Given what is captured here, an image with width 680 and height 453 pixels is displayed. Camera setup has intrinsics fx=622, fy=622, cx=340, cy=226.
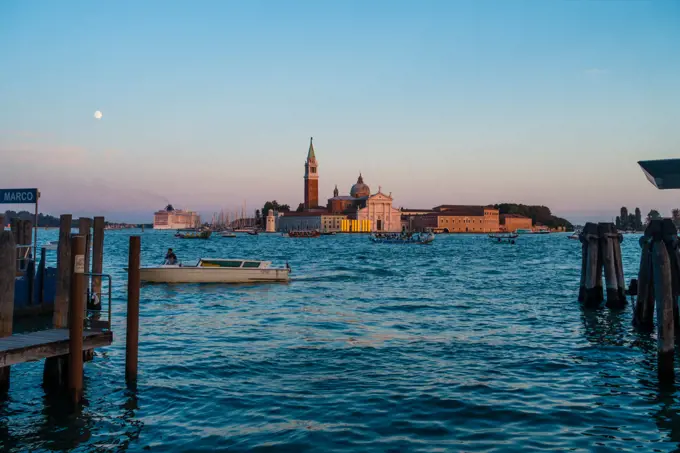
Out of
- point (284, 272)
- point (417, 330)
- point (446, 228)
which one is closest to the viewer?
point (417, 330)

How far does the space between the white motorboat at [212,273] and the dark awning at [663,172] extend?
15202 mm

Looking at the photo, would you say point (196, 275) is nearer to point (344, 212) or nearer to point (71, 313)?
point (71, 313)

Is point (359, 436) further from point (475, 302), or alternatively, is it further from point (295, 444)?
point (475, 302)

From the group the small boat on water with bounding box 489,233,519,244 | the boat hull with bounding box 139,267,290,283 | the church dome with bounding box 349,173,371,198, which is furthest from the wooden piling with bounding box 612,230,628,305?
the church dome with bounding box 349,173,371,198

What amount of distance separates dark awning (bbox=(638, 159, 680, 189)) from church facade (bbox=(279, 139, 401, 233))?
132425 millimetres

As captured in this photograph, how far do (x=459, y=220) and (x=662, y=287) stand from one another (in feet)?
496

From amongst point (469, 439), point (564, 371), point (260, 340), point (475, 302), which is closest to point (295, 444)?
point (469, 439)

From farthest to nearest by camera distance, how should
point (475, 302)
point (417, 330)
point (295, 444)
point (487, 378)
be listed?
1. point (475, 302)
2. point (417, 330)
3. point (487, 378)
4. point (295, 444)

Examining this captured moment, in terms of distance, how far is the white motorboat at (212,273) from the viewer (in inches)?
842

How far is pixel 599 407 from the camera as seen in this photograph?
7.05m

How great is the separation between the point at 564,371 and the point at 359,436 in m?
4.00

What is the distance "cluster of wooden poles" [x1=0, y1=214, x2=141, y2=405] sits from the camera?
668 centimetres

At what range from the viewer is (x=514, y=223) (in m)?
169

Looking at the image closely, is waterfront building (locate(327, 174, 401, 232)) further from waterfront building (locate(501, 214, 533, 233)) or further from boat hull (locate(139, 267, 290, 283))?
boat hull (locate(139, 267, 290, 283))
